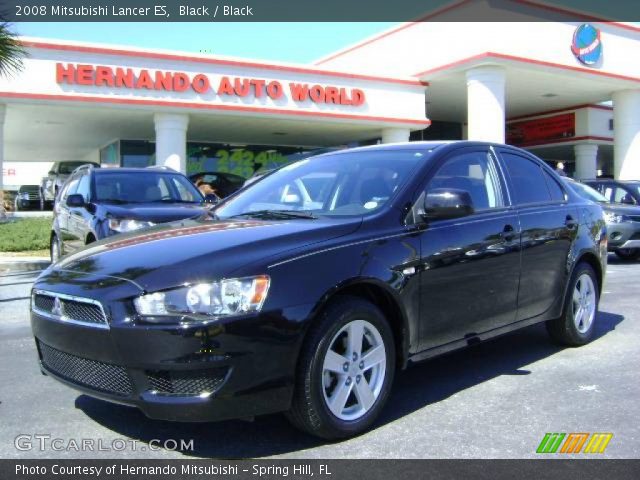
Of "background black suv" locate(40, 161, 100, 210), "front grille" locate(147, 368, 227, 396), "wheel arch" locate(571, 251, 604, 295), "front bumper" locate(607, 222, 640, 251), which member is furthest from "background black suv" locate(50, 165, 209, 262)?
"background black suv" locate(40, 161, 100, 210)

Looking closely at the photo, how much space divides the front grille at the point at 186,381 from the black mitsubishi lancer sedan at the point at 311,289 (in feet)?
0.04

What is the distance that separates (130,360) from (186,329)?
1.11 feet

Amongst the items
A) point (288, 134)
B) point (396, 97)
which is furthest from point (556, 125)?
point (288, 134)

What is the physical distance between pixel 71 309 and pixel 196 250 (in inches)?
29.1

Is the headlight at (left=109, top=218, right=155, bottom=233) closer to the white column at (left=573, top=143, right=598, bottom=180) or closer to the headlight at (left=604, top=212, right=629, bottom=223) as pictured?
the headlight at (left=604, top=212, right=629, bottom=223)

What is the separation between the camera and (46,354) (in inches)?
146

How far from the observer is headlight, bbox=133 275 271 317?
310 centimetres

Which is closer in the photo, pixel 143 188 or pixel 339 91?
pixel 143 188

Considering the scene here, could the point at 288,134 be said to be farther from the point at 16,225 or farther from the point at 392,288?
the point at 392,288

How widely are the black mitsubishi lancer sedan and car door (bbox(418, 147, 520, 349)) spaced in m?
0.01

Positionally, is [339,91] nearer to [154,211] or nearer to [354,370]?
[154,211]

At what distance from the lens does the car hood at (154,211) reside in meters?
7.61

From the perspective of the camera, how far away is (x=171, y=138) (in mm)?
20438

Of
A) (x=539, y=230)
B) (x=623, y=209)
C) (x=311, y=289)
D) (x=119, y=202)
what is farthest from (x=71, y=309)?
(x=623, y=209)
